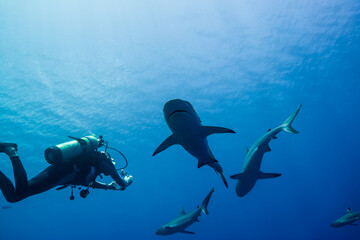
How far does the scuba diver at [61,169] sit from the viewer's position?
415 centimetres

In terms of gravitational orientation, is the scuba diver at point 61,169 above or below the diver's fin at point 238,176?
above

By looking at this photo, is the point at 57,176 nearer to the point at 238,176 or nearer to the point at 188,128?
the point at 188,128

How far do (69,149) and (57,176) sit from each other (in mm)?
647

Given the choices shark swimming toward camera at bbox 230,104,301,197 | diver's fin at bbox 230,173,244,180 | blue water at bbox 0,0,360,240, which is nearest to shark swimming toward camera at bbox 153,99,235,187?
diver's fin at bbox 230,173,244,180

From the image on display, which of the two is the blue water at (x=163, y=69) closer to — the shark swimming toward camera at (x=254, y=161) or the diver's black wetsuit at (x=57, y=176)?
the shark swimming toward camera at (x=254, y=161)

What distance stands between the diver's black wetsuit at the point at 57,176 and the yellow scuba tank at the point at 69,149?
0.60 ft

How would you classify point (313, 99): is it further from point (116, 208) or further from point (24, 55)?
point (116, 208)

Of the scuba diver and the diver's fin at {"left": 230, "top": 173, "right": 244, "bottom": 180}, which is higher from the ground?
the scuba diver

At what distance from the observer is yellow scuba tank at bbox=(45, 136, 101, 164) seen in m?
4.46

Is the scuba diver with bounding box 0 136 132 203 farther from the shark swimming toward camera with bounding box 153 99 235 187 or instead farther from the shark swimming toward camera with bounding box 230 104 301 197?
the shark swimming toward camera with bounding box 230 104 301 197

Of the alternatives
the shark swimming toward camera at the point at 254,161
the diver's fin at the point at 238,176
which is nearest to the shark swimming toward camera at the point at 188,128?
the diver's fin at the point at 238,176

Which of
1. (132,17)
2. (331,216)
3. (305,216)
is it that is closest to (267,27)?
(132,17)

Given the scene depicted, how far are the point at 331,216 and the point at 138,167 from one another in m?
85.2

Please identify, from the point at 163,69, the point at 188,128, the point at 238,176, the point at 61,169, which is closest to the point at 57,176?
the point at 61,169
